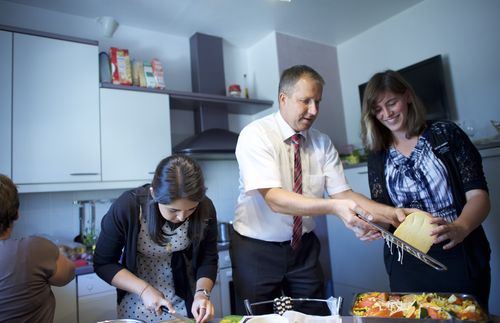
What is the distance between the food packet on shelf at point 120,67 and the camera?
226 cm

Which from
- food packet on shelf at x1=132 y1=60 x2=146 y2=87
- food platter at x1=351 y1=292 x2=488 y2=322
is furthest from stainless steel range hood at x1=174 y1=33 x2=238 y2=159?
food platter at x1=351 y1=292 x2=488 y2=322

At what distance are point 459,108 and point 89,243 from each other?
8.58 feet

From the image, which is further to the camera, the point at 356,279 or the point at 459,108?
the point at 356,279

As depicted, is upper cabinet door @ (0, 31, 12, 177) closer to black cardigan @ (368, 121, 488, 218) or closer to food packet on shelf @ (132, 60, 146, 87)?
food packet on shelf @ (132, 60, 146, 87)

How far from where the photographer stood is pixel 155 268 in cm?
125

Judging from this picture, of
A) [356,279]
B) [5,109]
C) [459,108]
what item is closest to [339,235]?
[356,279]

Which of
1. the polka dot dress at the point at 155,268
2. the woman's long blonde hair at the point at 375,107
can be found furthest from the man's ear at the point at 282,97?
the polka dot dress at the point at 155,268

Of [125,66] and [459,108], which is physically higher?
[125,66]

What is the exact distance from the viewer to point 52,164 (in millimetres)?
1960

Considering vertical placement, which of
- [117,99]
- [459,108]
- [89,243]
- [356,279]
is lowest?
[356,279]

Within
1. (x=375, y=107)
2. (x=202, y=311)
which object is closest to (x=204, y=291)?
(x=202, y=311)

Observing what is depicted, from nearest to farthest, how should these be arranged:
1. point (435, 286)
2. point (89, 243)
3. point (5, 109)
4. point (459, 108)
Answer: point (435, 286)
point (5, 109)
point (89, 243)
point (459, 108)

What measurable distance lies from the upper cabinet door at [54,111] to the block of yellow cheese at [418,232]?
1741mm

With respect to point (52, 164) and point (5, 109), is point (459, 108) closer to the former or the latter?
point (52, 164)
